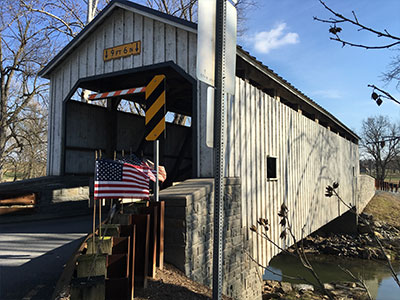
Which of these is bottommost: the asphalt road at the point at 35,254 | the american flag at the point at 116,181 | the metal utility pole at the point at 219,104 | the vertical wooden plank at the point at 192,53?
the asphalt road at the point at 35,254

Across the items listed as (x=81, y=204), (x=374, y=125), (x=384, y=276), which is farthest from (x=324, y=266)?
(x=374, y=125)

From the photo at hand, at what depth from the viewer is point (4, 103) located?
58.4ft

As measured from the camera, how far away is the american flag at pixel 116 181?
132 inches

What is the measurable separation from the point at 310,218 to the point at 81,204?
7.60 m

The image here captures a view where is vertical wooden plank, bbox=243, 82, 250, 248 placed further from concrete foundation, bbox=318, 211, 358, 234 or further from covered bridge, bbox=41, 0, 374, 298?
concrete foundation, bbox=318, 211, 358, 234

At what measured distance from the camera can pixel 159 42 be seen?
7.14 metres

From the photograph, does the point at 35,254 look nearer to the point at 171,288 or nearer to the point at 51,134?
the point at 171,288

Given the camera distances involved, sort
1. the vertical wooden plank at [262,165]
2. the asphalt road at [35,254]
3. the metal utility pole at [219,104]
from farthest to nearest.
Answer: the vertical wooden plank at [262,165], the asphalt road at [35,254], the metal utility pole at [219,104]

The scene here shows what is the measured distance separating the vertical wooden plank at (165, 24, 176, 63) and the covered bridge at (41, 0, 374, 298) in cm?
2

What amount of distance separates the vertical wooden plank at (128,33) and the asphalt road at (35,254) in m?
3.94

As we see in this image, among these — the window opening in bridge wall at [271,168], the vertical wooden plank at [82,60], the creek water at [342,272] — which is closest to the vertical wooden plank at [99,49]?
the vertical wooden plank at [82,60]

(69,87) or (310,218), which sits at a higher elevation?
(69,87)

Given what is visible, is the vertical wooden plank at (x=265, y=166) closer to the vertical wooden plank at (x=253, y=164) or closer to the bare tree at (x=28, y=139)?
the vertical wooden plank at (x=253, y=164)

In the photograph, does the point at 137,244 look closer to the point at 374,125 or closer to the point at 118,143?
the point at 118,143
